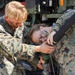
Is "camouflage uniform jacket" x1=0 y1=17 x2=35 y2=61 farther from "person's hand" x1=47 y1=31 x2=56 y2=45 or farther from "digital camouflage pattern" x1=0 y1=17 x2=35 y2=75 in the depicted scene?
"person's hand" x1=47 y1=31 x2=56 y2=45

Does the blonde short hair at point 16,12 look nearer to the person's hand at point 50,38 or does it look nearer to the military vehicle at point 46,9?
the person's hand at point 50,38

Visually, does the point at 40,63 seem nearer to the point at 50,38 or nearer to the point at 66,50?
the point at 66,50

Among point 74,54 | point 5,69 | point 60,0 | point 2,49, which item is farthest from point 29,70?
point 60,0

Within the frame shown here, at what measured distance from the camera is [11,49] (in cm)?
284

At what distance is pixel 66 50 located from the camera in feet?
9.08

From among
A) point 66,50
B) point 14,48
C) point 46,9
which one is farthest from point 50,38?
point 46,9

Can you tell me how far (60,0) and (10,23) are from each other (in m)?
2.73

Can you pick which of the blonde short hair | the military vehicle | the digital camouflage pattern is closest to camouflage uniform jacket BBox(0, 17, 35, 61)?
the digital camouflage pattern

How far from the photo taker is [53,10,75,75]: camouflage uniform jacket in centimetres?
272

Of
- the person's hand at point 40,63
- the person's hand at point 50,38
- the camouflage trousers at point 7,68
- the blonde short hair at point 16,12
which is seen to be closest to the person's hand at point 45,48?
the person's hand at point 50,38

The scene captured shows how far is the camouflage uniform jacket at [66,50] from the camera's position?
8.93 feet

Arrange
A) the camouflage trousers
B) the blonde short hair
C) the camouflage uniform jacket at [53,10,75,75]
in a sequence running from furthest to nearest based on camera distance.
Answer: the camouflage trousers → the blonde short hair → the camouflage uniform jacket at [53,10,75,75]

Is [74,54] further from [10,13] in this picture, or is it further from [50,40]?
[10,13]

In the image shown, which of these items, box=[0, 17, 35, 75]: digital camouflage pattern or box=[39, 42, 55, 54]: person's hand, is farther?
box=[0, 17, 35, 75]: digital camouflage pattern
